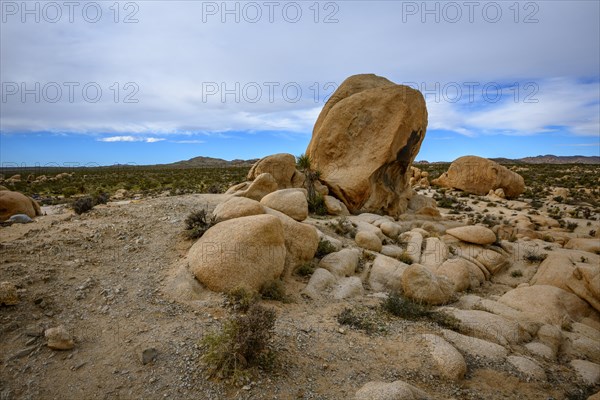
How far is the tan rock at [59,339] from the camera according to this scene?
186 inches

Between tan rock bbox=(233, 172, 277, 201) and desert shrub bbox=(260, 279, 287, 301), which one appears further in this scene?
tan rock bbox=(233, 172, 277, 201)

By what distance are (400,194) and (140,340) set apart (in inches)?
635

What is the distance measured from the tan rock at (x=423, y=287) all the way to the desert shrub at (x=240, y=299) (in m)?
4.17

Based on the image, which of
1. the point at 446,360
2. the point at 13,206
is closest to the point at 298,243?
the point at 446,360

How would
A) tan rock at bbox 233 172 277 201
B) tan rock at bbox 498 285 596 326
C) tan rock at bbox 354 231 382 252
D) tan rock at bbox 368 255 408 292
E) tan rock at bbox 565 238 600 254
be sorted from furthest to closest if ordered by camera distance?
tan rock at bbox 233 172 277 201 → tan rock at bbox 565 238 600 254 → tan rock at bbox 354 231 382 252 → tan rock at bbox 368 255 408 292 → tan rock at bbox 498 285 596 326

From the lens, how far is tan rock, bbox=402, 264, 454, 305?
845 centimetres

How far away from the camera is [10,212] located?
1205cm

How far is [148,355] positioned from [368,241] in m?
8.33

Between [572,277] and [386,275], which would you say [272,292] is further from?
[572,277]

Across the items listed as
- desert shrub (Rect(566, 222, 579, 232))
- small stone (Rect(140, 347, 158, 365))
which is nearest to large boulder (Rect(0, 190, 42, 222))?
small stone (Rect(140, 347, 158, 365))

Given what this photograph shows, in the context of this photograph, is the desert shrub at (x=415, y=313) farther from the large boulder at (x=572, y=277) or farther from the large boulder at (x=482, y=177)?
the large boulder at (x=482, y=177)

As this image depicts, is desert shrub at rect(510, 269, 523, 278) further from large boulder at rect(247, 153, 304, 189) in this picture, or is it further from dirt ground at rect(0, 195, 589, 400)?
large boulder at rect(247, 153, 304, 189)

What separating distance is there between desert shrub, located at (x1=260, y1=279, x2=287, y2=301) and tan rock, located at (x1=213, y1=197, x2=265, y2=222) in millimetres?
2468

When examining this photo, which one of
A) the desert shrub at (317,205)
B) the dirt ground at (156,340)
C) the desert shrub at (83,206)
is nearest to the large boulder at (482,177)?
the desert shrub at (317,205)
